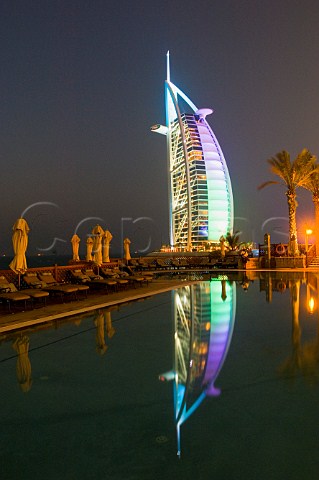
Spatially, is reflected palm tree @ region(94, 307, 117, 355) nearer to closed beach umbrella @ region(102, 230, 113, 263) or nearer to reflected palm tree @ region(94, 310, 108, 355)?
reflected palm tree @ region(94, 310, 108, 355)

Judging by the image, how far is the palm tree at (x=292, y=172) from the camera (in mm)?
28203

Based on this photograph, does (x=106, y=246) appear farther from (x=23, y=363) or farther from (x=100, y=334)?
(x=23, y=363)

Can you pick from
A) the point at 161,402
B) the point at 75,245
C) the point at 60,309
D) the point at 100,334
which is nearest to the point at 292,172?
the point at 75,245

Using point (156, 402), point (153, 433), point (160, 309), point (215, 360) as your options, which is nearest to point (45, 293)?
point (160, 309)

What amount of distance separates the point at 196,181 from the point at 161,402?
238ft

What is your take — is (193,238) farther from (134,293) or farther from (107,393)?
(107,393)

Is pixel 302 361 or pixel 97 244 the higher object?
pixel 97 244

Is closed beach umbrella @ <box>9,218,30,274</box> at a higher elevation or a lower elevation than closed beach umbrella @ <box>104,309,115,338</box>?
higher

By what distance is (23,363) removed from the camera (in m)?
5.68

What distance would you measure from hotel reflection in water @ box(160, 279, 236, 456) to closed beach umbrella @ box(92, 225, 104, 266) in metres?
5.81

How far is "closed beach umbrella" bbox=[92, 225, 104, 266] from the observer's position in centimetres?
1703

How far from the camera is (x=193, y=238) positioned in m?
74.6

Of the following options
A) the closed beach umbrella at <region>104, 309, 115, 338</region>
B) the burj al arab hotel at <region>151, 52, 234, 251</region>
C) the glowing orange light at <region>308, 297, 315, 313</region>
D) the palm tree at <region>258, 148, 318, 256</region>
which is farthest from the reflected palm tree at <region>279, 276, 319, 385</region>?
the burj al arab hotel at <region>151, 52, 234, 251</region>

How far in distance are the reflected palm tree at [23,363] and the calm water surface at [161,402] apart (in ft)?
0.05
